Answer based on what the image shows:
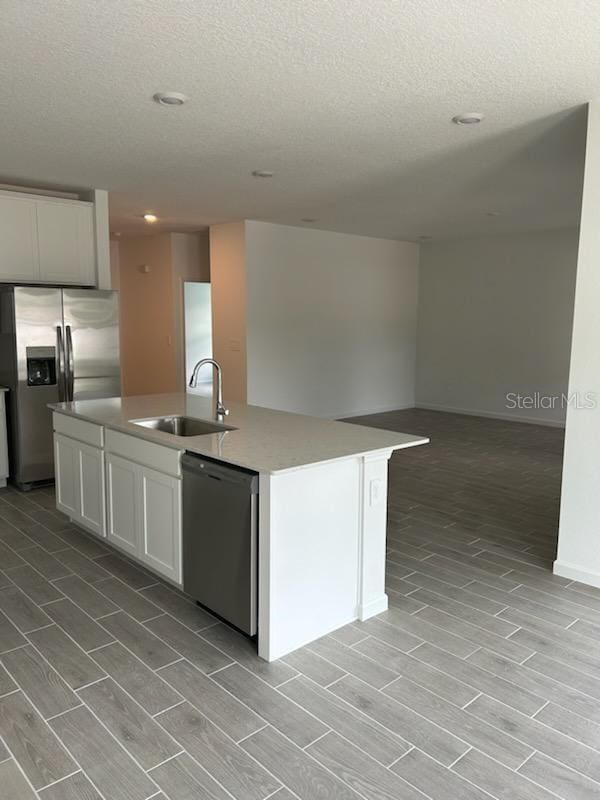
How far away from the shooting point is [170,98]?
3.06 metres

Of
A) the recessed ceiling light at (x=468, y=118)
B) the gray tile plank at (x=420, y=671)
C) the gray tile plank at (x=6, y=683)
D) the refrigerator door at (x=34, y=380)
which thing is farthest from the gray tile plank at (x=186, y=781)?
the refrigerator door at (x=34, y=380)

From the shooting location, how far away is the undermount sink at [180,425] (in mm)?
3482

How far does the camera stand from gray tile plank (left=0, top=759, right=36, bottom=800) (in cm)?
182

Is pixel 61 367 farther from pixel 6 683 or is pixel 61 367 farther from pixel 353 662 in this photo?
pixel 353 662

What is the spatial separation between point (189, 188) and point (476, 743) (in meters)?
4.68

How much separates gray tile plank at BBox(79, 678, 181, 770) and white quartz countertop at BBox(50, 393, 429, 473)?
0.99 meters

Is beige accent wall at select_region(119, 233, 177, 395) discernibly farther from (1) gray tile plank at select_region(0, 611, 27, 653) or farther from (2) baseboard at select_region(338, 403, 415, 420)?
(1) gray tile plank at select_region(0, 611, 27, 653)

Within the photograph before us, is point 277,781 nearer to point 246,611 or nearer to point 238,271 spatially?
point 246,611

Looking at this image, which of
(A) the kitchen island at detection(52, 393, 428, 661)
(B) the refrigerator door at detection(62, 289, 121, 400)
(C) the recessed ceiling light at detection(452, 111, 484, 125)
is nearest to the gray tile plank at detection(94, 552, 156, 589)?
(A) the kitchen island at detection(52, 393, 428, 661)

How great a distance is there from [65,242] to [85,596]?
3.37 metres

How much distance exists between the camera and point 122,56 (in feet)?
8.53

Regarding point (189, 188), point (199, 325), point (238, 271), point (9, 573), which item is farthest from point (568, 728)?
point (199, 325)

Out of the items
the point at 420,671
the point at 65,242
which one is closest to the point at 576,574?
the point at 420,671

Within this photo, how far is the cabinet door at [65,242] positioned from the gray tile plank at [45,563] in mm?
2544
